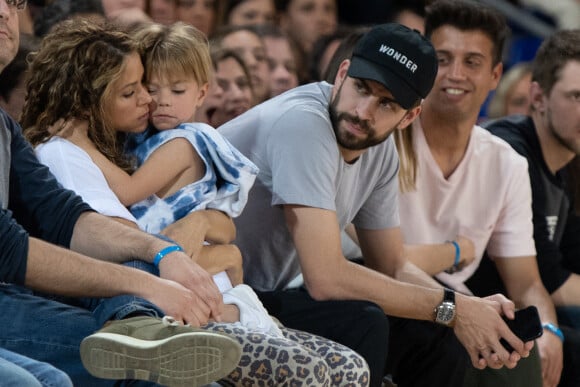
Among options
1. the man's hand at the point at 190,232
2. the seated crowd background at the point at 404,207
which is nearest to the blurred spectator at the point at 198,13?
the seated crowd background at the point at 404,207

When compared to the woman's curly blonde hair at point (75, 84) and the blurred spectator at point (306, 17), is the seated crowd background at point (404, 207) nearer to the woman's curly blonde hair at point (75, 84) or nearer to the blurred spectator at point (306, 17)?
the woman's curly blonde hair at point (75, 84)

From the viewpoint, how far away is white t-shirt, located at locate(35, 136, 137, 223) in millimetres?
3139

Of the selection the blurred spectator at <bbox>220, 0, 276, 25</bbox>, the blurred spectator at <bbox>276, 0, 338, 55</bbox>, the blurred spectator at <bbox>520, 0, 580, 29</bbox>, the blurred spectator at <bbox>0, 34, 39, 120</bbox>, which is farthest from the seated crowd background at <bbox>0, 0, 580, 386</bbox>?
the blurred spectator at <bbox>520, 0, 580, 29</bbox>

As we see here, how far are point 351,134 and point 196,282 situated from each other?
0.83 m

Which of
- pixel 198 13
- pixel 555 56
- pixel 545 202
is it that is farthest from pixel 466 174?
pixel 198 13

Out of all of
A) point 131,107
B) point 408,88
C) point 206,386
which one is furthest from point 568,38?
point 206,386

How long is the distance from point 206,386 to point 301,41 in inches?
165

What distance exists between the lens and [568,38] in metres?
4.75

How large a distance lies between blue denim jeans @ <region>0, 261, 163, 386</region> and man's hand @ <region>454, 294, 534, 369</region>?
3.86ft

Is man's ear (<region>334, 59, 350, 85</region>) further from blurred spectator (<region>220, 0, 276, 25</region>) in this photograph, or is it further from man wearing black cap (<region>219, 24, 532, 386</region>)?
blurred spectator (<region>220, 0, 276, 25</region>)

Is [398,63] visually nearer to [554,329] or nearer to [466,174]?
[466,174]

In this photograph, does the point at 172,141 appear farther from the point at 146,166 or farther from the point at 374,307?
the point at 374,307

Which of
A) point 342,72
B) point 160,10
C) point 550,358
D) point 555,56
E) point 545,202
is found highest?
point 342,72

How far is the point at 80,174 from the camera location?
3.16 metres
